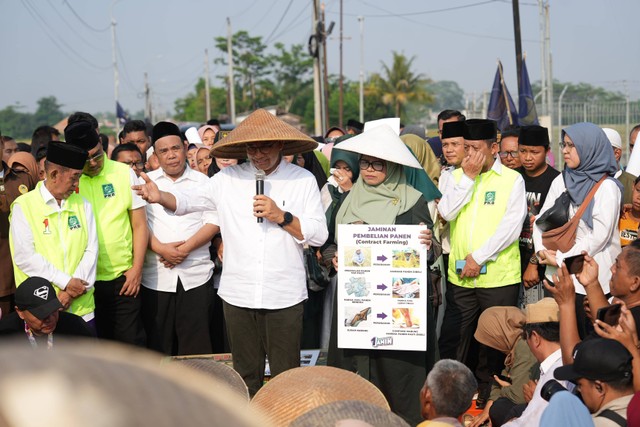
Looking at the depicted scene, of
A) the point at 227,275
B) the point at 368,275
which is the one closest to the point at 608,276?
the point at 368,275

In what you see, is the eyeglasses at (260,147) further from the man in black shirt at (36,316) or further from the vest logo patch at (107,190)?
the man in black shirt at (36,316)

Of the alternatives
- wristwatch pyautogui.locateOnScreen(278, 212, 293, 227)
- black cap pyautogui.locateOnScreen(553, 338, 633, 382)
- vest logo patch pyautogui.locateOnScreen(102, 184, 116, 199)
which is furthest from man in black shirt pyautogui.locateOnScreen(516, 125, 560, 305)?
vest logo patch pyautogui.locateOnScreen(102, 184, 116, 199)

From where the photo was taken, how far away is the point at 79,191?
233 inches

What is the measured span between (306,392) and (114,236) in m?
3.07

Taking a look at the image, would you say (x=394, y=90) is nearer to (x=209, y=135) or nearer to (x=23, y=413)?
(x=209, y=135)

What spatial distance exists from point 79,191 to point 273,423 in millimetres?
3309

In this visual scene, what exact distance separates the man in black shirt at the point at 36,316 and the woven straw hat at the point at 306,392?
1.88 m

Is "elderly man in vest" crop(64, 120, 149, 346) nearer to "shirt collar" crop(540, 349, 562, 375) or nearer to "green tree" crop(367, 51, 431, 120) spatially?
Result: "shirt collar" crop(540, 349, 562, 375)

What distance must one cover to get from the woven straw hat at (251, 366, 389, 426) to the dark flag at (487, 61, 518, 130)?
29.0ft

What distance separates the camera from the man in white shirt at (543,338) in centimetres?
452

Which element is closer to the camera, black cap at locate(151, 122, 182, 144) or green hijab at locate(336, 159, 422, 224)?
green hijab at locate(336, 159, 422, 224)

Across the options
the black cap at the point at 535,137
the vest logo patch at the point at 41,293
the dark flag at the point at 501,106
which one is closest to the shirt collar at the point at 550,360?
the black cap at the point at 535,137

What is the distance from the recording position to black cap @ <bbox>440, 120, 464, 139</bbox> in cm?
652

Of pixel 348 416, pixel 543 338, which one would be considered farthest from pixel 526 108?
pixel 348 416
